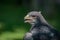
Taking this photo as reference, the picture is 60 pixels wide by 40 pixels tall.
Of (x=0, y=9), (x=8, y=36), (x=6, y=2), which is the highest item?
(x=6, y=2)

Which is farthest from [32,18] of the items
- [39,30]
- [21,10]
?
[21,10]

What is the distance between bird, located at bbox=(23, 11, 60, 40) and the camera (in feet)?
9.88

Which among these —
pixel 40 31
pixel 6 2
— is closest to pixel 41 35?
pixel 40 31

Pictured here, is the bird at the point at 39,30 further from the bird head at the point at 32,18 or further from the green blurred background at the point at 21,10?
the green blurred background at the point at 21,10

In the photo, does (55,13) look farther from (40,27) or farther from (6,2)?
(40,27)

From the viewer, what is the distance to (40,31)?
3025 mm

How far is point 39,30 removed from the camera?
3029 millimetres

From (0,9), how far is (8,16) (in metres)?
1.47

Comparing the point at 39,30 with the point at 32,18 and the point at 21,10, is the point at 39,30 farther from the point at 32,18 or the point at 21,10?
the point at 21,10

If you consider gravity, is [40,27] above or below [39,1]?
below

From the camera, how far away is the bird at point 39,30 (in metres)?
3.01

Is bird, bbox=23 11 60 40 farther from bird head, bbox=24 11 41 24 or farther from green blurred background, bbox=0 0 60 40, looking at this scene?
green blurred background, bbox=0 0 60 40

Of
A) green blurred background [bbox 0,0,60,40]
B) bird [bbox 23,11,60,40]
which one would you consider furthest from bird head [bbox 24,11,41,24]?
green blurred background [bbox 0,0,60,40]

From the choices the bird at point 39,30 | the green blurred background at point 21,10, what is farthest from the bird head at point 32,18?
the green blurred background at point 21,10
